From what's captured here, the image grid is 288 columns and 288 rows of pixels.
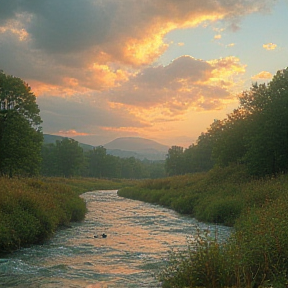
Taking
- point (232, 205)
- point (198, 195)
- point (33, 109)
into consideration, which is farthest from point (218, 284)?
point (33, 109)

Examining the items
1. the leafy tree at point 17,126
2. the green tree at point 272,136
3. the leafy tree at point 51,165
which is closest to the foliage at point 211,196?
the green tree at point 272,136

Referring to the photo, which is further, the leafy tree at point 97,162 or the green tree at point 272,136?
the leafy tree at point 97,162

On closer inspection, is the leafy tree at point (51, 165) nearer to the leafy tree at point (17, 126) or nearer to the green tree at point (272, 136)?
the leafy tree at point (17, 126)

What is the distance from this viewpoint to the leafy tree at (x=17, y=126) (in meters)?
34.7

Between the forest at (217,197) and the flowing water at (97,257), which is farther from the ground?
the forest at (217,197)

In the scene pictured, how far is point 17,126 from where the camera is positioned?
35562 mm

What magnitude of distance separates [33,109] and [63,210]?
22.5m

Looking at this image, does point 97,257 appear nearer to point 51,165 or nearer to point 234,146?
point 234,146

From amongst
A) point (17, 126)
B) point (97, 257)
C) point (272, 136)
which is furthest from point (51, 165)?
point (97, 257)

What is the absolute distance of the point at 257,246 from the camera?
811 cm

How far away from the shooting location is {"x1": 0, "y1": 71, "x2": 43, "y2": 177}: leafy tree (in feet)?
114

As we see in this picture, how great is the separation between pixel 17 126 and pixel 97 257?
27431 mm

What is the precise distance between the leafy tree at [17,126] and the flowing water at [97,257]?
1930 centimetres

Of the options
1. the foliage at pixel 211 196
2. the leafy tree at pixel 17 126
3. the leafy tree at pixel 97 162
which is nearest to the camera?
the foliage at pixel 211 196
